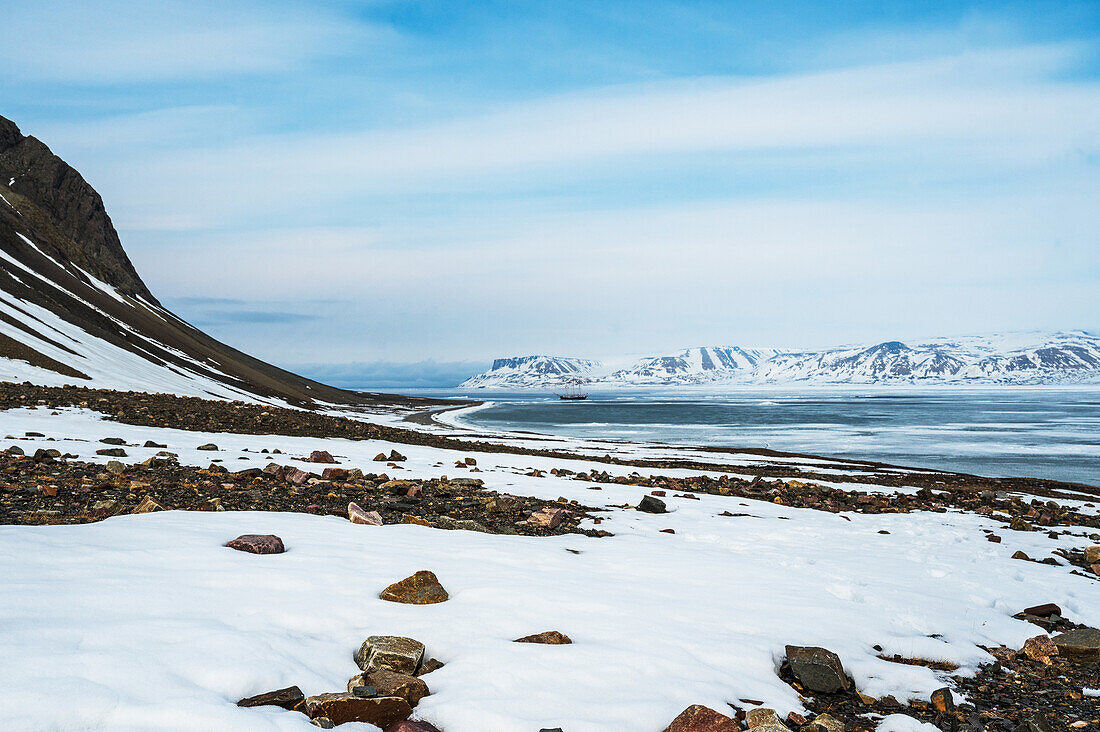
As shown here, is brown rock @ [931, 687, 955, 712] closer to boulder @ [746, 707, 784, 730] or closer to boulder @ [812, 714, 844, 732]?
boulder @ [812, 714, 844, 732]

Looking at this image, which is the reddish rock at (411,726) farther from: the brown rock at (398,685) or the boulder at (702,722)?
the boulder at (702,722)

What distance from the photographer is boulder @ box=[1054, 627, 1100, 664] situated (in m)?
6.28

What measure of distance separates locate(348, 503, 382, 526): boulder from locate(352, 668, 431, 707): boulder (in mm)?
4925

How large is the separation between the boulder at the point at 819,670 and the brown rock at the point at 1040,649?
2.44 metres

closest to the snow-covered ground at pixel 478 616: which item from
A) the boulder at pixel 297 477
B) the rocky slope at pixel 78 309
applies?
the boulder at pixel 297 477

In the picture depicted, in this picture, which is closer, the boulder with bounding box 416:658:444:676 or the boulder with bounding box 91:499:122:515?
the boulder with bounding box 416:658:444:676

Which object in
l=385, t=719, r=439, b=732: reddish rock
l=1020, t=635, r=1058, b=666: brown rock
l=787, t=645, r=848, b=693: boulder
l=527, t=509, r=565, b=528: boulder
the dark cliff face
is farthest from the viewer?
the dark cliff face

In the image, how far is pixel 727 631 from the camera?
599cm

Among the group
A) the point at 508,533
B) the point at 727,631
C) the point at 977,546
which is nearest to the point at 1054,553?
the point at 977,546

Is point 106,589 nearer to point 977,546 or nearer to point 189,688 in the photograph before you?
point 189,688

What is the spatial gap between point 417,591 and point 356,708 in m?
2.17

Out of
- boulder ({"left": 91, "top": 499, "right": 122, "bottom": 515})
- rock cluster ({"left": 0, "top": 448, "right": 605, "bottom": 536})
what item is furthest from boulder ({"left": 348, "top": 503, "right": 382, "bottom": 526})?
boulder ({"left": 91, "top": 499, "right": 122, "bottom": 515})

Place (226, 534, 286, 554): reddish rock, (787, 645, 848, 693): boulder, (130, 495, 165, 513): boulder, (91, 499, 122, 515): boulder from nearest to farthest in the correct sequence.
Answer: (787, 645, 848, 693): boulder
(226, 534, 286, 554): reddish rock
(91, 499, 122, 515): boulder
(130, 495, 165, 513): boulder

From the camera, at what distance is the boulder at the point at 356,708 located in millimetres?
3777
